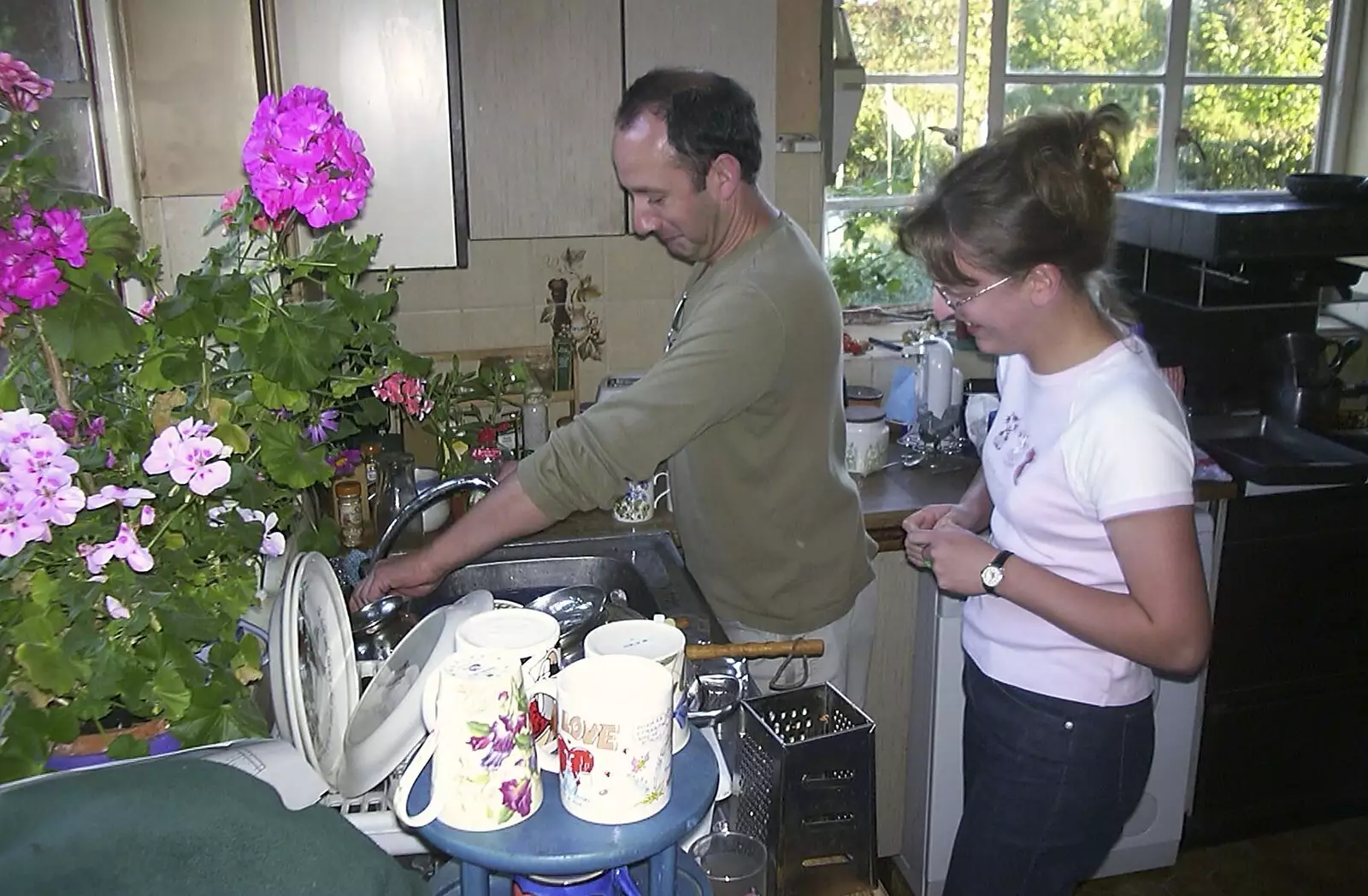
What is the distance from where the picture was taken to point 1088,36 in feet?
9.50

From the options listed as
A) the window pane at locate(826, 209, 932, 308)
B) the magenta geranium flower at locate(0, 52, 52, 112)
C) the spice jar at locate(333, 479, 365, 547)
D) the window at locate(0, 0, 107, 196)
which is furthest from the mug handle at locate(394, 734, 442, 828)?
the window pane at locate(826, 209, 932, 308)

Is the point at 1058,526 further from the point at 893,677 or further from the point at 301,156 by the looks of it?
the point at 893,677

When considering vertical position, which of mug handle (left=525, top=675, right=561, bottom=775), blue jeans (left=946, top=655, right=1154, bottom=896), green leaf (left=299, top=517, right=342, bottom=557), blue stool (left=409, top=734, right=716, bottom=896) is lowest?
blue jeans (left=946, top=655, right=1154, bottom=896)

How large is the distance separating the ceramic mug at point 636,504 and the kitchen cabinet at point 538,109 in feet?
1.59

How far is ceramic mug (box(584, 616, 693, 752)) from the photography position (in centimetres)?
88

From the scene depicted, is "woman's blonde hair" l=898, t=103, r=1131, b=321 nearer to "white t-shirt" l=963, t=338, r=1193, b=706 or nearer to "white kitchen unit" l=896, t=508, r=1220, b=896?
"white t-shirt" l=963, t=338, r=1193, b=706

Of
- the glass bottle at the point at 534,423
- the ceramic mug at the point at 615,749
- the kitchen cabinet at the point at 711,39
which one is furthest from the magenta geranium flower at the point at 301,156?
the glass bottle at the point at 534,423

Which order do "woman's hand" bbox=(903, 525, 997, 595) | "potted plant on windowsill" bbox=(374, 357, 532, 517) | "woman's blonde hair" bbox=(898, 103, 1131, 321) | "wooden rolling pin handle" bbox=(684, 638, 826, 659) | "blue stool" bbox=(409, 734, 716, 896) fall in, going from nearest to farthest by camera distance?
1. "blue stool" bbox=(409, 734, 716, 896)
2. "wooden rolling pin handle" bbox=(684, 638, 826, 659)
3. "woman's blonde hair" bbox=(898, 103, 1131, 321)
4. "woman's hand" bbox=(903, 525, 997, 595)
5. "potted plant on windowsill" bbox=(374, 357, 532, 517)

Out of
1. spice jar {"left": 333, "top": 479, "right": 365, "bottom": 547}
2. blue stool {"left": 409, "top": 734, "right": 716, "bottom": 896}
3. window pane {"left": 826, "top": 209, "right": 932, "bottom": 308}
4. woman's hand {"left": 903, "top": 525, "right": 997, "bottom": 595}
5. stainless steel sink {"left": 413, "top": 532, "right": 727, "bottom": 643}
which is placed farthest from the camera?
window pane {"left": 826, "top": 209, "right": 932, "bottom": 308}

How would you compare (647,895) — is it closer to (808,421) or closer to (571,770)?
(571,770)

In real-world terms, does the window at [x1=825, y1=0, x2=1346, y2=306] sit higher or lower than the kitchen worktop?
higher

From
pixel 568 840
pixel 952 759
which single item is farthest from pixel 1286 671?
pixel 568 840

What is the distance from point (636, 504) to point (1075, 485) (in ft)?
3.26

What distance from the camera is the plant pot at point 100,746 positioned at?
35.4 inches
